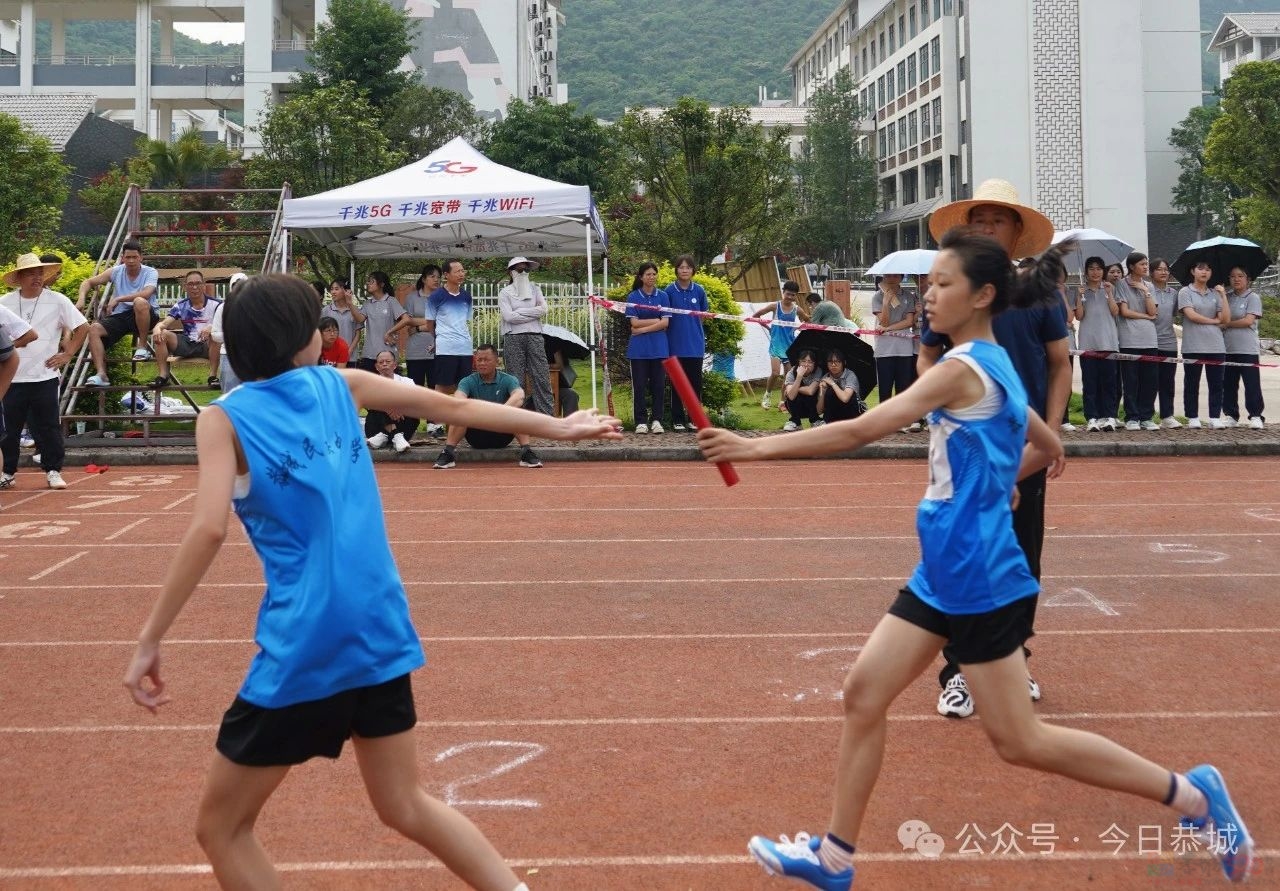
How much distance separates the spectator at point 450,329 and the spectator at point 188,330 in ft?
8.30

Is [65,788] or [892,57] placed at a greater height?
[892,57]

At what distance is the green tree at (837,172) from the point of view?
3182 inches

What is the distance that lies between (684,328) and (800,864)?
1228 centimetres

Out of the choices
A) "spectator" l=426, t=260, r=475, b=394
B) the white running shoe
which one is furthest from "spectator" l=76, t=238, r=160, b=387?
the white running shoe

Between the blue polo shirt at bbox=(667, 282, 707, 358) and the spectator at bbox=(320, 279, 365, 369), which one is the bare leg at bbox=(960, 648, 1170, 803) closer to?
the blue polo shirt at bbox=(667, 282, 707, 358)

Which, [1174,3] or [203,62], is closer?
[203,62]

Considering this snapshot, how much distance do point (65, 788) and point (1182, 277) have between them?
1469 cm

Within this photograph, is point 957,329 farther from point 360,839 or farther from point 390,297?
point 390,297

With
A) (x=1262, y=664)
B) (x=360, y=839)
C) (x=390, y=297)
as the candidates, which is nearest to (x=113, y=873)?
(x=360, y=839)

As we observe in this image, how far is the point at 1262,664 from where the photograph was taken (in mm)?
6367

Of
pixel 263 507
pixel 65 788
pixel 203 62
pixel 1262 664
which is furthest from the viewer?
pixel 203 62

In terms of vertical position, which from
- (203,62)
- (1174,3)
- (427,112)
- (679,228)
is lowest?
(679,228)

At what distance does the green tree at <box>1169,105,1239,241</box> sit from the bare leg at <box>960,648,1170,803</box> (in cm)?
7009

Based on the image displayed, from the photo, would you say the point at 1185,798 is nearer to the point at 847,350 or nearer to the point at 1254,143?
the point at 847,350
